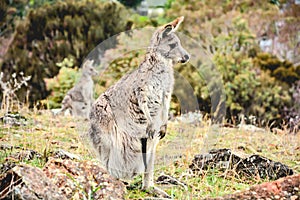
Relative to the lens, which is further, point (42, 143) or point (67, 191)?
point (42, 143)

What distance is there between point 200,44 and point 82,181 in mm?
12091

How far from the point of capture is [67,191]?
12.4ft

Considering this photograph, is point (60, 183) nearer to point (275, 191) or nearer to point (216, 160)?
point (275, 191)

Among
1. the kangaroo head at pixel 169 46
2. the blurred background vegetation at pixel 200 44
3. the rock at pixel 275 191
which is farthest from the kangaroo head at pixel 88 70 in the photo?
the rock at pixel 275 191

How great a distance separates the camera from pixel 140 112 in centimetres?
443

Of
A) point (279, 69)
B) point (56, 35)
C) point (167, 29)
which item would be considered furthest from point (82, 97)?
point (56, 35)

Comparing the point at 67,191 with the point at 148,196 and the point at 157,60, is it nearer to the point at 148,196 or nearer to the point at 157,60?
the point at 148,196

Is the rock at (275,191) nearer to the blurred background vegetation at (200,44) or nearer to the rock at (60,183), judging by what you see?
the rock at (60,183)

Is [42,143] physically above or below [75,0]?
below

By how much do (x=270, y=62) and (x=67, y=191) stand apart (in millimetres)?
10869

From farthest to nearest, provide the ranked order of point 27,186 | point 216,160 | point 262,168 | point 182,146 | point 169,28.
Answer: point 182,146
point 216,160
point 262,168
point 169,28
point 27,186

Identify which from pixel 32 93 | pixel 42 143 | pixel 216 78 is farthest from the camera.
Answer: pixel 32 93

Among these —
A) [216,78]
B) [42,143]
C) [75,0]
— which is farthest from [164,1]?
[42,143]

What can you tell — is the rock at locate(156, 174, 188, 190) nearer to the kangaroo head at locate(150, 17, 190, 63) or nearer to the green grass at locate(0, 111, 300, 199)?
the green grass at locate(0, 111, 300, 199)
